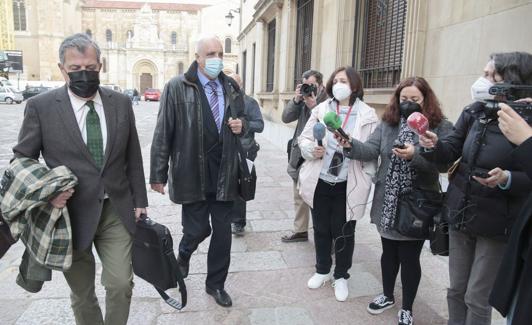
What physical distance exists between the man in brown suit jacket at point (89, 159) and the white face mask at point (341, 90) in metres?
1.61

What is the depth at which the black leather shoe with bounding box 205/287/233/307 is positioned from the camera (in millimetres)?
3301

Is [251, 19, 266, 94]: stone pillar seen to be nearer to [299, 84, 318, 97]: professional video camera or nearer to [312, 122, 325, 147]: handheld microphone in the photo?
[299, 84, 318, 97]: professional video camera

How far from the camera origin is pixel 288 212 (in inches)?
238

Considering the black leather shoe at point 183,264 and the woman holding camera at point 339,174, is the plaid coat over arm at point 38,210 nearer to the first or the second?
the black leather shoe at point 183,264

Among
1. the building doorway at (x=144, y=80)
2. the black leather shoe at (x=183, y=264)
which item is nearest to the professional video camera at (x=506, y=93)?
the black leather shoe at (x=183, y=264)

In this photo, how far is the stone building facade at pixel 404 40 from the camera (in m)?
3.99

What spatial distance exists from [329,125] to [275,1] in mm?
10836

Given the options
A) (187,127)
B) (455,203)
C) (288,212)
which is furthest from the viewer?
(288,212)

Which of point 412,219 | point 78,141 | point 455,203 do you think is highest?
point 78,141

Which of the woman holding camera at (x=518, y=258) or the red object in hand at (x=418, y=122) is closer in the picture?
the woman holding camera at (x=518, y=258)

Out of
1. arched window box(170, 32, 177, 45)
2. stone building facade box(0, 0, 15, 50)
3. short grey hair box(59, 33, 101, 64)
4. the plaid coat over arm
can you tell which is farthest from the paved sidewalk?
arched window box(170, 32, 177, 45)

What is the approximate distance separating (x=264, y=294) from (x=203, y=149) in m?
1.34

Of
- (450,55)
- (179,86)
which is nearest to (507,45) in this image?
(450,55)

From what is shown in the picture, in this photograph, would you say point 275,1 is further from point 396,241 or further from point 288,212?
point 396,241
